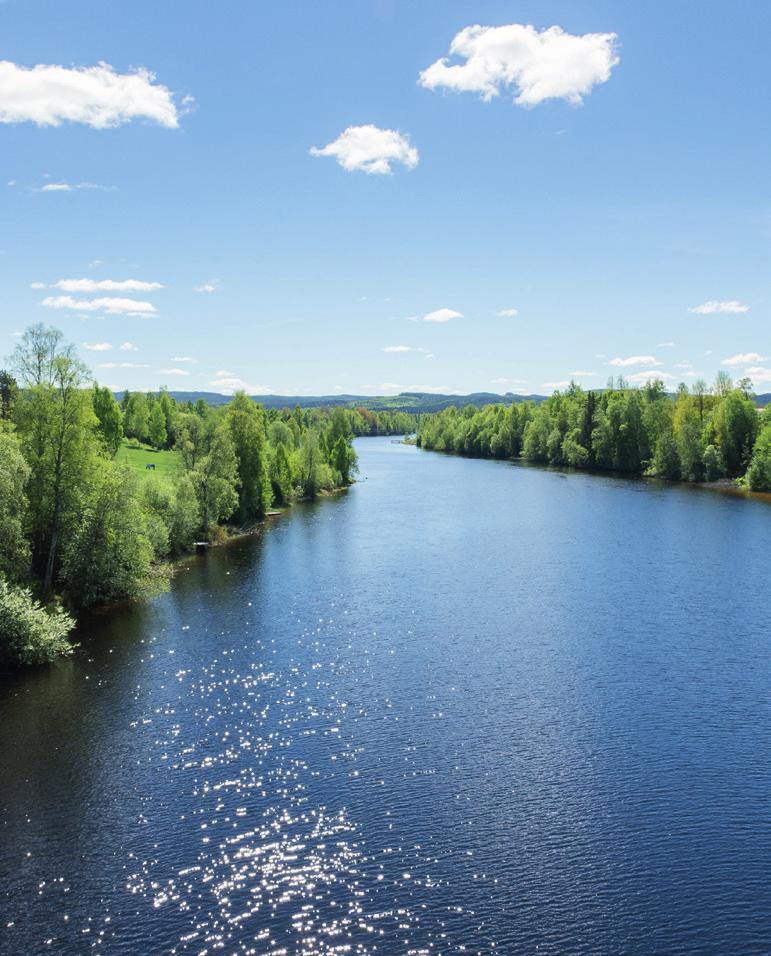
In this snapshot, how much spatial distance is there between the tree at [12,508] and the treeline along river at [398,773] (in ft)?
18.5

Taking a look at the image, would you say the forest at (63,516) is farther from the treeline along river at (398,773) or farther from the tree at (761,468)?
the tree at (761,468)

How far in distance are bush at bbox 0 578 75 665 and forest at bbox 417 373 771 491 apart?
299 feet

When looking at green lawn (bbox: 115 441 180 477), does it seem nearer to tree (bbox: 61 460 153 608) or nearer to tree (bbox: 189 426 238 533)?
tree (bbox: 189 426 238 533)

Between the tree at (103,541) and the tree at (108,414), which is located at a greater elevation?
the tree at (108,414)

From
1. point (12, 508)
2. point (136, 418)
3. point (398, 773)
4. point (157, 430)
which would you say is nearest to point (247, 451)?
point (12, 508)

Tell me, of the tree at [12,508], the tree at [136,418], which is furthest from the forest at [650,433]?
the tree at [12,508]

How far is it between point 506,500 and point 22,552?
6060 cm

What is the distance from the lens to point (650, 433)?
4742 inches

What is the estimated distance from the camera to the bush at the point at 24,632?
29797 millimetres

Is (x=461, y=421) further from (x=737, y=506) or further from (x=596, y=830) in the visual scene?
(x=596, y=830)

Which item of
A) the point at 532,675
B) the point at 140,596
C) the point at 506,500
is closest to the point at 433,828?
the point at 532,675

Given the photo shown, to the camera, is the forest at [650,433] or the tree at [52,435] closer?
the tree at [52,435]

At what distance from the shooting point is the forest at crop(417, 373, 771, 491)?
10512 centimetres

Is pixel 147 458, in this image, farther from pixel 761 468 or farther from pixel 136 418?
pixel 761 468
